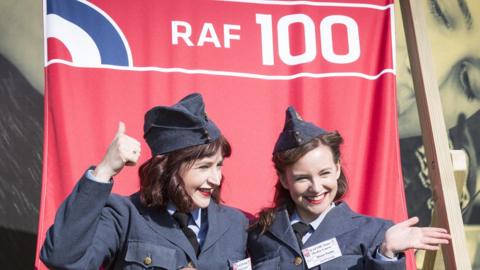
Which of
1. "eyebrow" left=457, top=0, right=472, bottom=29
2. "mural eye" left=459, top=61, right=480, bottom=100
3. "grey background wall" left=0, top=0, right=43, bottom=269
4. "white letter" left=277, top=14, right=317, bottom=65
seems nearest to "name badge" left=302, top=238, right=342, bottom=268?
"white letter" left=277, top=14, right=317, bottom=65

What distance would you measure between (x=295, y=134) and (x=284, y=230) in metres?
0.26

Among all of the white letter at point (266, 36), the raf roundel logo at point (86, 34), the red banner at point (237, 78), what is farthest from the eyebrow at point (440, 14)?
the raf roundel logo at point (86, 34)

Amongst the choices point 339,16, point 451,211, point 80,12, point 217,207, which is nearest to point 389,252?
point 451,211

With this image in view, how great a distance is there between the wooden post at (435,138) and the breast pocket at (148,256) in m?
0.76

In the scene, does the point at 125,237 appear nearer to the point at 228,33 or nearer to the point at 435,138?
the point at 435,138

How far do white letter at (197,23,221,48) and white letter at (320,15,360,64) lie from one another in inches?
15.3

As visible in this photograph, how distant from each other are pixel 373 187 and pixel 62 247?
1250mm

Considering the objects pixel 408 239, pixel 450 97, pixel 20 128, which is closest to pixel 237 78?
pixel 20 128

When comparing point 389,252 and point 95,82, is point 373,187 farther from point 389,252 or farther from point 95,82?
point 95,82

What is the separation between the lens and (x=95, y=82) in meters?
2.52

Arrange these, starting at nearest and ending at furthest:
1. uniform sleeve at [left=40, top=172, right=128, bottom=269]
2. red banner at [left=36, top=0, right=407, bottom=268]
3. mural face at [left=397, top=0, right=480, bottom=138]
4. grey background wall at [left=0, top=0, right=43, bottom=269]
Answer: uniform sleeve at [left=40, top=172, right=128, bottom=269] < red banner at [left=36, top=0, right=407, bottom=268] < grey background wall at [left=0, top=0, right=43, bottom=269] < mural face at [left=397, top=0, right=480, bottom=138]

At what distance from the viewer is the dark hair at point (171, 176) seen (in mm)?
1875

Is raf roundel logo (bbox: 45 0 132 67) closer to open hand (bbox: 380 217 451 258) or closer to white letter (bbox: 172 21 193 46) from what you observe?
white letter (bbox: 172 21 193 46)

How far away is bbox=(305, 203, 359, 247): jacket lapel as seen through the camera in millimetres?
1942
